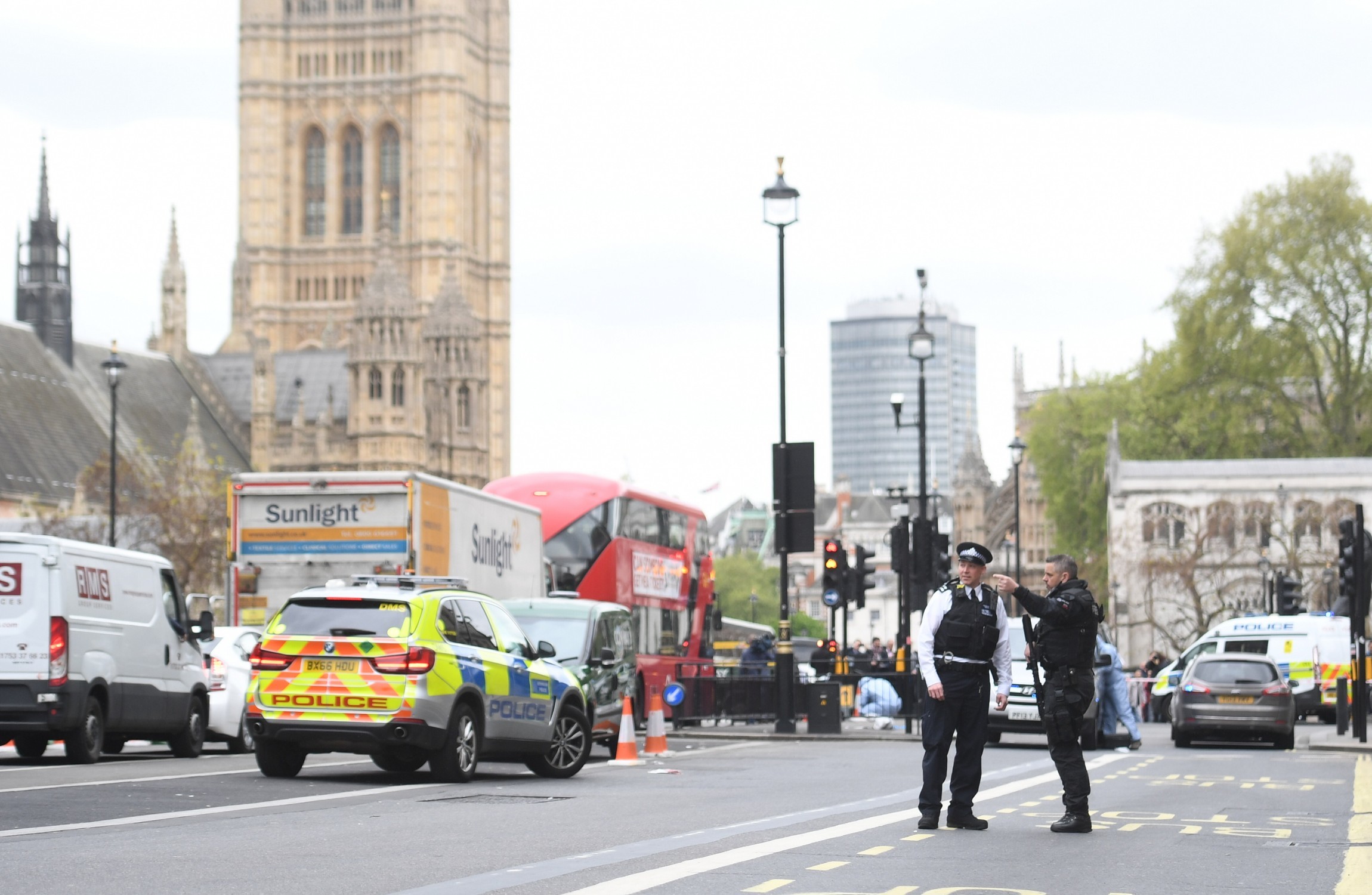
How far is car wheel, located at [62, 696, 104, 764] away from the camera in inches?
794

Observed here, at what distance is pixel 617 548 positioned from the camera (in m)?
34.1

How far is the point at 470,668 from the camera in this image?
17.2m

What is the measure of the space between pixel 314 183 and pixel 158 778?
12723cm

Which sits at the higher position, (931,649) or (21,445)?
(21,445)

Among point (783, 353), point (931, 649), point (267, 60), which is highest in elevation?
point (267, 60)

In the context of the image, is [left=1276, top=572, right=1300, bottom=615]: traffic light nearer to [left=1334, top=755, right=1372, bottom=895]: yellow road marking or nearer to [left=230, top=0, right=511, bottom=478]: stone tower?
[left=1334, top=755, right=1372, bottom=895]: yellow road marking

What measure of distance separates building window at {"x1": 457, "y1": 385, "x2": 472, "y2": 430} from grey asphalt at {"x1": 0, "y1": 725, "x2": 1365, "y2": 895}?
300 ft

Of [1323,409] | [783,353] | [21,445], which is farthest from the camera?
[21,445]

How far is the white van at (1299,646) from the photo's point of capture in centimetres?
3819

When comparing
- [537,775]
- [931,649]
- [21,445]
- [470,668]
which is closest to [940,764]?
[931,649]

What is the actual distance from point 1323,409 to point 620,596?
140 ft

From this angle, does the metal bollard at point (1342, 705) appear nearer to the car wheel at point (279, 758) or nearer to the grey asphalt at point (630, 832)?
the grey asphalt at point (630, 832)

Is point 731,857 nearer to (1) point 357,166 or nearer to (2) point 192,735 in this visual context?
(2) point 192,735

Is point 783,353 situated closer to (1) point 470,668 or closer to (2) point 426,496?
(2) point 426,496
